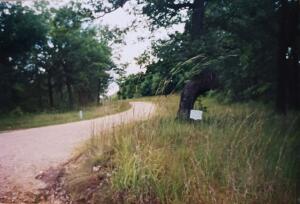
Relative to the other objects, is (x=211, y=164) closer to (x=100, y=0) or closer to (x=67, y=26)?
(x=67, y=26)

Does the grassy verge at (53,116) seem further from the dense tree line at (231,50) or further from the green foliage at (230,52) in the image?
the green foliage at (230,52)

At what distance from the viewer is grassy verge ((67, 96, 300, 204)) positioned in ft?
4.04

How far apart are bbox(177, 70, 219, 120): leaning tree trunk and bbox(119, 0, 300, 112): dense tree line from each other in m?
0.04

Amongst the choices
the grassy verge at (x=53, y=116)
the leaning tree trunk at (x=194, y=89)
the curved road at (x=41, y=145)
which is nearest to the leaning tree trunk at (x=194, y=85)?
the leaning tree trunk at (x=194, y=89)

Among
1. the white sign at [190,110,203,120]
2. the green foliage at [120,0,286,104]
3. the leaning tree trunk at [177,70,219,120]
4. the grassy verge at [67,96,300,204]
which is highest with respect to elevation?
the green foliage at [120,0,286,104]

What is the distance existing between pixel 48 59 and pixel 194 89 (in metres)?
1.02

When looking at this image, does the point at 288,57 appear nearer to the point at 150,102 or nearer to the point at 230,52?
the point at 230,52

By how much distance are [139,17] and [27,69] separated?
89 centimetres

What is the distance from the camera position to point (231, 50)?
173cm

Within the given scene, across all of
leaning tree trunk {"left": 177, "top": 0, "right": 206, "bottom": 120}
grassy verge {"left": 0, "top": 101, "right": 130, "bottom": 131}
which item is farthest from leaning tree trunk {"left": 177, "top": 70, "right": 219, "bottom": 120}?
grassy verge {"left": 0, "top": 101, "right": 130, "bottom": 131}

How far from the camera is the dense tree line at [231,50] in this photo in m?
1.47

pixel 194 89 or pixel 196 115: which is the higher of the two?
pixel 194 89

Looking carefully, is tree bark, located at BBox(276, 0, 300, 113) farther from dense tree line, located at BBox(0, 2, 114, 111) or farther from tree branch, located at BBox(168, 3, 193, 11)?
dense tree line, located at BBox(0, 2, 114, 111)

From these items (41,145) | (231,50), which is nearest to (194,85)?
(231,50)
